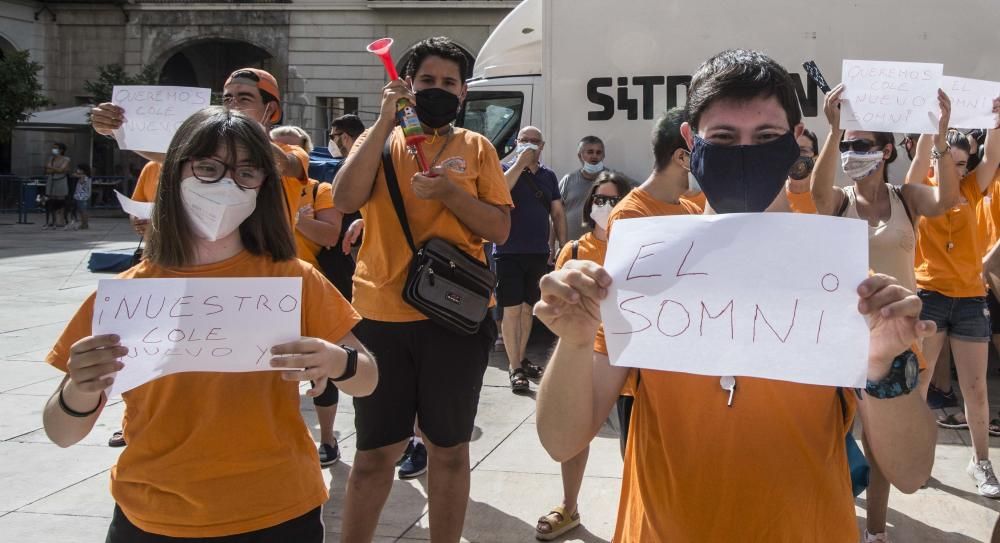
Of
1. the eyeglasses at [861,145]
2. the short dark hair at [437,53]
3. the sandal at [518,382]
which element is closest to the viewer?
the short dark hair at [437,53]

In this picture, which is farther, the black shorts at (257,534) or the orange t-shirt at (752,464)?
the black shorts at (257,534)

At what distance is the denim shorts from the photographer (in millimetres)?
4934

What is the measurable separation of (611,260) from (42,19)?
3499 cm

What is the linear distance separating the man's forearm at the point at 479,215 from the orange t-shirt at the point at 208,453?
4.19 ft

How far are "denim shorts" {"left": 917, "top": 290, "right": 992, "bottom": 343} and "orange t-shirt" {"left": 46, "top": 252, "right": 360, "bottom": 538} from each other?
410cm

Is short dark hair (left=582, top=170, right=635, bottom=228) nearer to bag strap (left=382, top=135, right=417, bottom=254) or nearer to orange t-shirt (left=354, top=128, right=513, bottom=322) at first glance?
orange t-shirt (left=354, top=128, right=513, bottom=322)

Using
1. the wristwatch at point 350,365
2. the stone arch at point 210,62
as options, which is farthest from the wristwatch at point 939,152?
the stone arch at point 210,62

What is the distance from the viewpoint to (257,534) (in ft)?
6.86

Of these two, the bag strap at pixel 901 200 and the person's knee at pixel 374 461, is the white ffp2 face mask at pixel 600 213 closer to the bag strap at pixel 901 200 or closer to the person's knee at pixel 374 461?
the bag strap at pixel 901 200

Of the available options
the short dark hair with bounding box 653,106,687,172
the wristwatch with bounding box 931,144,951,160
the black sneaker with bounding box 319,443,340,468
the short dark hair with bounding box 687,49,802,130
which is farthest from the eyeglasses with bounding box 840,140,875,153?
the black sneaker with bounding box 319,443,340,468

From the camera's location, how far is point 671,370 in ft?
5.18

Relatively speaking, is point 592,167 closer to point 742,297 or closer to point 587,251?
point 587,251

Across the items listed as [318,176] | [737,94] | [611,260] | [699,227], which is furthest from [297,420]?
[318,176]

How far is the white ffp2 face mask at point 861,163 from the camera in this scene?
13.1ft
